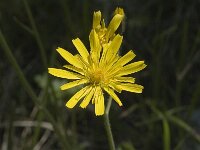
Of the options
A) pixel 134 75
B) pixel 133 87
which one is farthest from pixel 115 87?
pixel 134 75

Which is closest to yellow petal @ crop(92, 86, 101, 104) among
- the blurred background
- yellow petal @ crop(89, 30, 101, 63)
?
yellow petal @ crop(89, 30, 101, 63)

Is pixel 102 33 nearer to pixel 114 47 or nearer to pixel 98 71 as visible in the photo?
pixel 114 47

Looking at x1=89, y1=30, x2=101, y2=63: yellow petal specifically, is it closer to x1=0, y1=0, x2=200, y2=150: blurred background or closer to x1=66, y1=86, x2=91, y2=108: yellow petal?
x1=66, y1=86, x2=91, y2=108: yellow petal

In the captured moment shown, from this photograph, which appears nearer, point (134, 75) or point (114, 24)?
point (114, 24)

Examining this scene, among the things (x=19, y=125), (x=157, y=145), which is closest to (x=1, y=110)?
(x=19, y=125)

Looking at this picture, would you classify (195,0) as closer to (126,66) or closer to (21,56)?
(21,56)
